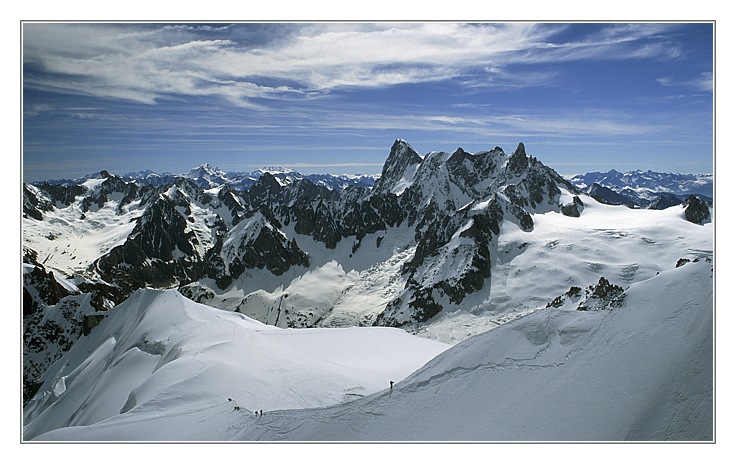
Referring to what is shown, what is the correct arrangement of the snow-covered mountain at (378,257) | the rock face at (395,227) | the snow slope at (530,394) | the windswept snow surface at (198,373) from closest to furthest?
the snow slope at (530,394) < the windswept snow surface at (198,373) < the snow-covered mountain at (378,257) < the rock face at (395,227)

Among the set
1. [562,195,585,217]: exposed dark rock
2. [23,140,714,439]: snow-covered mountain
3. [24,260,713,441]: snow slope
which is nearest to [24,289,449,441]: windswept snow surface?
[24,260,713,441]: snow slope

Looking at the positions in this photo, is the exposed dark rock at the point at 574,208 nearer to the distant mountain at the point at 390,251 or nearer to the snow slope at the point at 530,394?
the distant mountain at the point at 390,251

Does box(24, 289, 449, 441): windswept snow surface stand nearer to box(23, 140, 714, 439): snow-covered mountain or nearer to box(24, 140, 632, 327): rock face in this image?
box(23, 140, 714, 439): snow-covered mountain

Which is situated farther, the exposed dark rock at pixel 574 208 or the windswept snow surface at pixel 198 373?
the exposed dark rock at pixel 574 208

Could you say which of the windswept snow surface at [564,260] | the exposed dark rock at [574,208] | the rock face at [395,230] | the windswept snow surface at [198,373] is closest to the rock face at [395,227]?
the rock face at [395,230]

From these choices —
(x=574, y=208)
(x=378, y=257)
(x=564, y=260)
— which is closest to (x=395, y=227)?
(x=378, y=257)

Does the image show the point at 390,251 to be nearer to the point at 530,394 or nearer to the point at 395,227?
the point at 395,227
